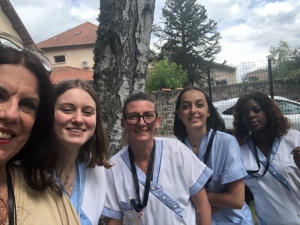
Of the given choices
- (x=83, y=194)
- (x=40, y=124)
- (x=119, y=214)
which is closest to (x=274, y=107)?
(x=119, y=214)

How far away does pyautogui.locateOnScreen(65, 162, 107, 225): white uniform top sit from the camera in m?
1.77

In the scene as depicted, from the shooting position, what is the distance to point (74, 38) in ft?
107

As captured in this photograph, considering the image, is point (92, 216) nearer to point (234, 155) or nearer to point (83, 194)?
point (83, 194)

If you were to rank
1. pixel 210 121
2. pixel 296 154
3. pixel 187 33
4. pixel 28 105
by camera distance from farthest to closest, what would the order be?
pixel 187 33 → pixel 210 121 → pixel 296 154 → pixel 28 105

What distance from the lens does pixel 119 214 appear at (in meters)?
2.03

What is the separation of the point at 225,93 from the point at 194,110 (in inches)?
230

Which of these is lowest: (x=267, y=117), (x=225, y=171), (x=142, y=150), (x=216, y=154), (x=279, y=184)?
(x=279, y=184)

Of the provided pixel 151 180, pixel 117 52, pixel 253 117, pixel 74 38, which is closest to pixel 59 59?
pixel 74 38

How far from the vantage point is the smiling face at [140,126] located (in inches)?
82.2

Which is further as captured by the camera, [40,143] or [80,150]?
[80,150]

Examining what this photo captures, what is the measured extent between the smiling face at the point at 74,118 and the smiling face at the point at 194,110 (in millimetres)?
883

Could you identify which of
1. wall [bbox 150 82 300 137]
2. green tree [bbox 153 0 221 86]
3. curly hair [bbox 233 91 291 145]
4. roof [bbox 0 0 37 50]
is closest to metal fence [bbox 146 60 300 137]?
wall [bbox 150 82 300 137]

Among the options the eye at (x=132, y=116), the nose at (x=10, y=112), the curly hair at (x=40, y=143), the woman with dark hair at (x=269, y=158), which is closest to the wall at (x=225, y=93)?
the woman with dark hair at (x=269, y=158)

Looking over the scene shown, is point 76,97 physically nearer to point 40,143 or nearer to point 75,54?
point 40,143
